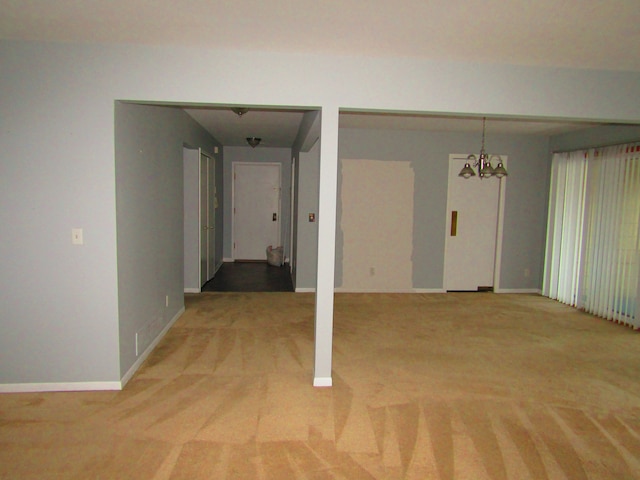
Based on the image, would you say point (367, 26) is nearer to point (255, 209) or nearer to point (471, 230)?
point (471, 230)

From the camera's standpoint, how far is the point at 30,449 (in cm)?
236

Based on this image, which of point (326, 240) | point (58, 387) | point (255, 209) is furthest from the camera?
point (255, 209)

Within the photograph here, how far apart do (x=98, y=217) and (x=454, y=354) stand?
10.3 feet

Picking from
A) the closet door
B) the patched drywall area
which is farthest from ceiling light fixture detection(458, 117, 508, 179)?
the closet door

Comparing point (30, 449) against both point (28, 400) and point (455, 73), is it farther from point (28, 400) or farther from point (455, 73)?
point (455, 73)

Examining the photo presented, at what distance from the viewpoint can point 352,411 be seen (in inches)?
112

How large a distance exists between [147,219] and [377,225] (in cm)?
350

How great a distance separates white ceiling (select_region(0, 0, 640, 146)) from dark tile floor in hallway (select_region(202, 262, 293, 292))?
405 centimetres

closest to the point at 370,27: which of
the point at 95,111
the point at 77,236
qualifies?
the point at 95,111

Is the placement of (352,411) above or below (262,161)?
below

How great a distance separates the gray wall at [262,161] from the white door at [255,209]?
8cm

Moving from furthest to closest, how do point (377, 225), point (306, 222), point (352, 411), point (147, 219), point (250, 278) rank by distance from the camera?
point (250, 278) → point (306, 222) → point (377, 225) → point (147, 219) → point (352, 411)

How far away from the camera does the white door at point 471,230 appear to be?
6.38 m

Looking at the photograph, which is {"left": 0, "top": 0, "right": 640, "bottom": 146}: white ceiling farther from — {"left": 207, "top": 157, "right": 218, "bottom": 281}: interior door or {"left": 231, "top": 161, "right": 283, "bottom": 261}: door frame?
{"left": 231, "top": 161, "right": 283, "bottom": 261}: door frame
